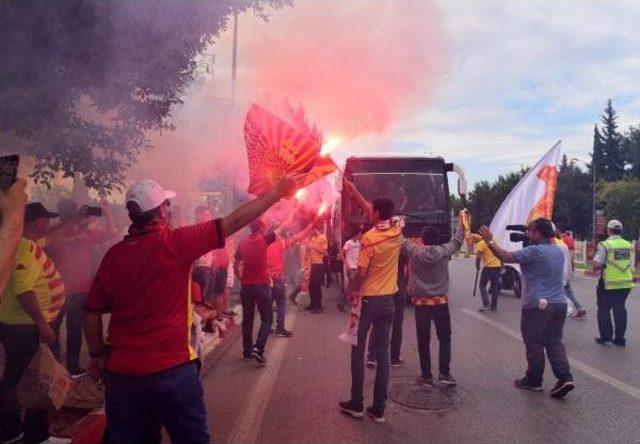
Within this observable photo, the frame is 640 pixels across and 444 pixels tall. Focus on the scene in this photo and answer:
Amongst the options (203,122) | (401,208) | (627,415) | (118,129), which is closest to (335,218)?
(401,208)

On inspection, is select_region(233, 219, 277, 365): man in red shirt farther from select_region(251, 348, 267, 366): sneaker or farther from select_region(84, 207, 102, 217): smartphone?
select_region(84, 207, 102, 217): smartphone

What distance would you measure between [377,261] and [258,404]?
5.45 ft

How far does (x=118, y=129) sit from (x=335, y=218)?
947 cm

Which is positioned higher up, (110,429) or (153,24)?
(153,24)

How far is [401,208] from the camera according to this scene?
35.8 ft

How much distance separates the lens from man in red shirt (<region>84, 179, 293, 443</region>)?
2.47 m

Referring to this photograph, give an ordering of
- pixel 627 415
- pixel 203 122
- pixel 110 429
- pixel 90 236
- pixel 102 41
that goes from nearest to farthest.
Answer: pixel 110 429 < pixel 627 415 < pixel 102 41 < pixel 90 236 < pixel 203 122

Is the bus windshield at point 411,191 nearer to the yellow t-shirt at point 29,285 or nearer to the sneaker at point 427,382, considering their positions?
the sneaker at point 427,382

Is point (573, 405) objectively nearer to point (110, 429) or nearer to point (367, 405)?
point (367, 405)

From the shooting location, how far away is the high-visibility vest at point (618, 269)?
7.25 m

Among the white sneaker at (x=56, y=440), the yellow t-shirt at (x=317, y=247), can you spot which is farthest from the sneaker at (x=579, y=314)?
Result: the white sneaker at (x=56, y=440)

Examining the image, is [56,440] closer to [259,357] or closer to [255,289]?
[259,357]

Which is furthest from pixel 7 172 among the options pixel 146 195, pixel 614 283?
pixel 614 283

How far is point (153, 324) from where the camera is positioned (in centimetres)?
250
